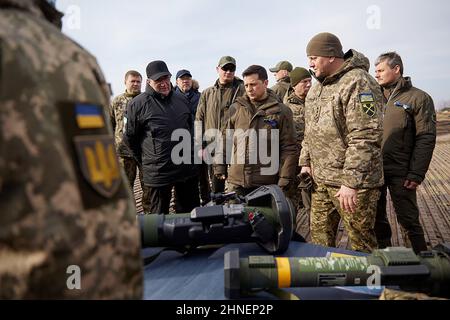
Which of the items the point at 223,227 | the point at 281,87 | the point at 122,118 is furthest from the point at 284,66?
the point at 223,227

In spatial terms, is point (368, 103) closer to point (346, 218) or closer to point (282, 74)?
point (346, 218)

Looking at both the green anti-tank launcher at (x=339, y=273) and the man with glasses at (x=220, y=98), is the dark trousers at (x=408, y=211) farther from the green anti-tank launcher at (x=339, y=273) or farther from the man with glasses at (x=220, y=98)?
the man with glasses at (x=220, y=98)

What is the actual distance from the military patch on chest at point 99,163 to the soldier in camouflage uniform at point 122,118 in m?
4.24

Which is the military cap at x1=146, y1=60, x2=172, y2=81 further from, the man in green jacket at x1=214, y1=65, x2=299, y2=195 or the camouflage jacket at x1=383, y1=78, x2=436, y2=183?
the camouflage jacket at x1=383, y1=78, x2=436, y2=183

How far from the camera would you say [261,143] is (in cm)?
310

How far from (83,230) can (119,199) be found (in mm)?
109

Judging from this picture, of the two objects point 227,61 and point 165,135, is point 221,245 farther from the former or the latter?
point 227,61

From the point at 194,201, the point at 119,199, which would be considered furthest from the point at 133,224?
A: the point at 194,201

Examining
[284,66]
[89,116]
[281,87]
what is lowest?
[89,116]

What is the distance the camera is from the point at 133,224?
2.69 feet

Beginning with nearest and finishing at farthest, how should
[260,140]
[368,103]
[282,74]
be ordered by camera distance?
[368,103] < [260,140] < [282,74]

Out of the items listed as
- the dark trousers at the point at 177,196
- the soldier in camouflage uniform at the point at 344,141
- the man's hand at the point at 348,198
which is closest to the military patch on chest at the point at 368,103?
the soldier in camouflage uniform at the point at 344,141

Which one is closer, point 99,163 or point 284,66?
point 99,163

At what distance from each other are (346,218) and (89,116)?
2.19m
